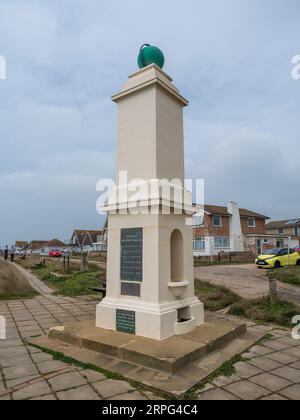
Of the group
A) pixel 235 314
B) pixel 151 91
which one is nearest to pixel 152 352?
pixel 235 314

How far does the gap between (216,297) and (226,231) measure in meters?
24.7

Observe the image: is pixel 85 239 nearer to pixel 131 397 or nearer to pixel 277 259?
pixel 277 259

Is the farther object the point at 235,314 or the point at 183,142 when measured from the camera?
the point at 235,314

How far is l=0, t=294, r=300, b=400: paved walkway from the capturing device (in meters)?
3.53

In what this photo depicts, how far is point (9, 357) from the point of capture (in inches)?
190

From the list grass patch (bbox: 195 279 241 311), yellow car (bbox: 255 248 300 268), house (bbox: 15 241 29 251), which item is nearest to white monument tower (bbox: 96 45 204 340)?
grass patch (bbox: 195 279 241 311)

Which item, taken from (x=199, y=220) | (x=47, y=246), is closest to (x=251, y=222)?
(x=199, y=220)

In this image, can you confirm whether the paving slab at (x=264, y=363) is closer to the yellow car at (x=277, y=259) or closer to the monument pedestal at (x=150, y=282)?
the monument pedestal at (x=150, y=282)

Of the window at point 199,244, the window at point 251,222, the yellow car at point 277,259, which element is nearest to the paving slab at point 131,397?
the yellow car at point 277,259

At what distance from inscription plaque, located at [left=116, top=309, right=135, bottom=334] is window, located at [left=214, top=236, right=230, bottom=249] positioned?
90.8ft
